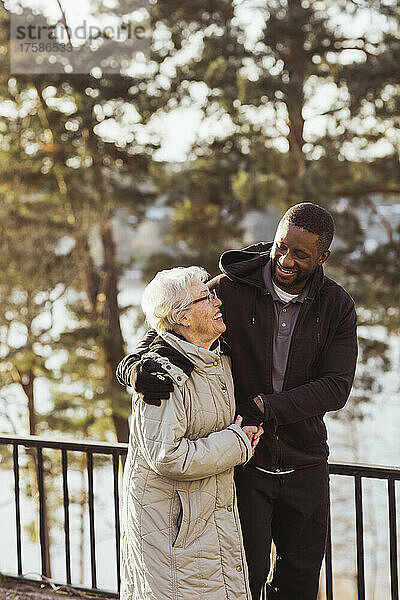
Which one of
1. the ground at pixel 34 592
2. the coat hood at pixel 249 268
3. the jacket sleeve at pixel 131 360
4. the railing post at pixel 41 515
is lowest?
the ground at pixel 34 592

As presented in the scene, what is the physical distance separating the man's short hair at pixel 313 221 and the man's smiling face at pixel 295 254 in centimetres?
1

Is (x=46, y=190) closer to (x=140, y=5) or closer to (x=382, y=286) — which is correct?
(x=140, y=5)

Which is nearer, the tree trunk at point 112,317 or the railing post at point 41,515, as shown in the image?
the railing post at point 41,515

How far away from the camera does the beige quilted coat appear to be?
7.50ft

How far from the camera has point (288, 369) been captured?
252 cm

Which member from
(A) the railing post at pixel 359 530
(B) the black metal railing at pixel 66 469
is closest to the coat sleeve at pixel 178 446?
(A) the railing post at pixel 359 530

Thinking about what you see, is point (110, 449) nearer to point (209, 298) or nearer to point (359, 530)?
point (359, 530)

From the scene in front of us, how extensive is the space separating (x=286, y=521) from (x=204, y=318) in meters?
0.78

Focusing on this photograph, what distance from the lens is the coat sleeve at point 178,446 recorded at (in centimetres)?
223

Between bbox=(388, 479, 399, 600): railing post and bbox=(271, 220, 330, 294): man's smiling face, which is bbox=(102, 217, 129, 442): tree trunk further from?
bbox=(271, 220, 330, 294): man's smiling face

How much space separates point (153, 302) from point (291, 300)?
462 mm

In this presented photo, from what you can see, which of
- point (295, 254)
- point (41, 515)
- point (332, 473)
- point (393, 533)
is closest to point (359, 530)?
point (393, 533)

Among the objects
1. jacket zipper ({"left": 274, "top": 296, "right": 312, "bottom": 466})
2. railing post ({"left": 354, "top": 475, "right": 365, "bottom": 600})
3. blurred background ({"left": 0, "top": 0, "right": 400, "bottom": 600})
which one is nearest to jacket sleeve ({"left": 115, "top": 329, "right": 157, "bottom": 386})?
jacket zipper ({"left": 274, "top": 296, "right": 312, "bottom": 466})

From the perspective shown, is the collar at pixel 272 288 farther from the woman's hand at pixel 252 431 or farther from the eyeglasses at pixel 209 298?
the woman's hand at pixel 252 431
